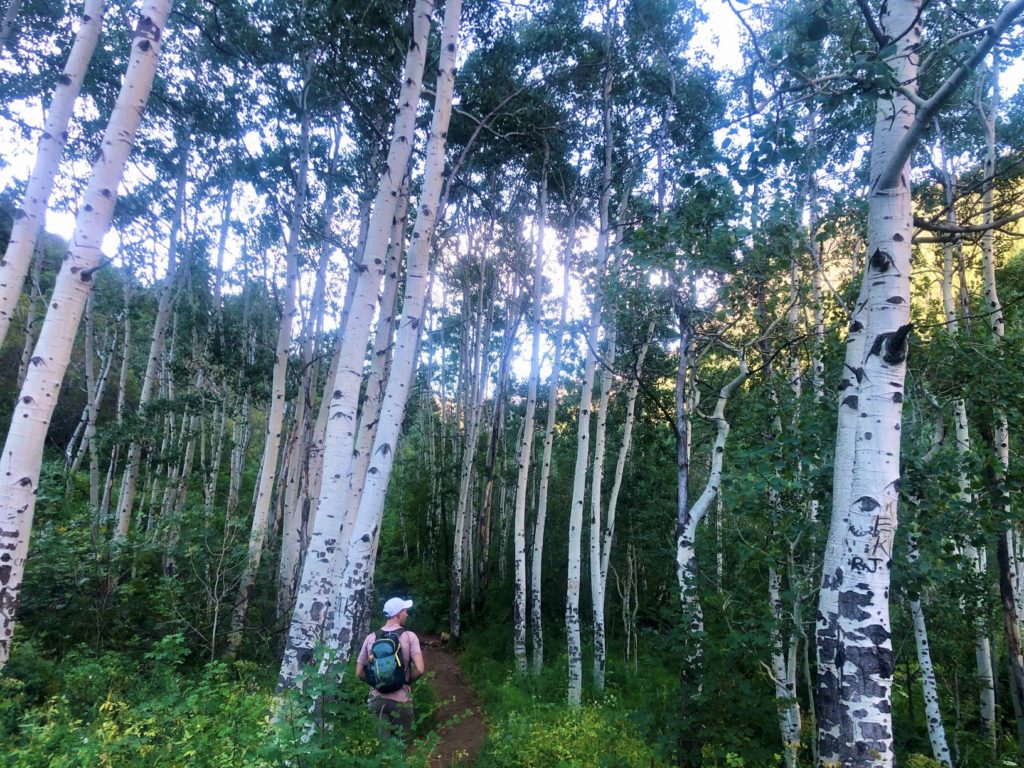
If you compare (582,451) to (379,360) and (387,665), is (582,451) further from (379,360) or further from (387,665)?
(387,665)

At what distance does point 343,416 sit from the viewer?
15.5 feet

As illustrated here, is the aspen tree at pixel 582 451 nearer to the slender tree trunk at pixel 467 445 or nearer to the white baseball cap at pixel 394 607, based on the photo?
the white baseball cap at pixel 394 607

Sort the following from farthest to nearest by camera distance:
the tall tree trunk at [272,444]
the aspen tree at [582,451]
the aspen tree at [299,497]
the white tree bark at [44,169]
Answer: the aspen tree at [299,497], the aspen tree at [582,451], the tall tree trunk at [272,444], the white tree bark at [44,169]

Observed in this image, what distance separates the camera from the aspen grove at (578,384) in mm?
3012

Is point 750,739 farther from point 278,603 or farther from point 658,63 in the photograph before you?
point 658,63

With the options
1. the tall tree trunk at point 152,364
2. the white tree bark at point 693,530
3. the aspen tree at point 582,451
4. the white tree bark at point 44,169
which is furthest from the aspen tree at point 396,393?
the tall tree trunk at point 152,364

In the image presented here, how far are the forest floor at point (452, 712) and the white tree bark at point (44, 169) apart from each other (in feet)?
19.8

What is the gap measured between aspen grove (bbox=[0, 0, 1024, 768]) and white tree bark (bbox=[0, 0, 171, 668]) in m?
0.03

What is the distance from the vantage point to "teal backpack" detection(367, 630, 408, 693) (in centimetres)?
446

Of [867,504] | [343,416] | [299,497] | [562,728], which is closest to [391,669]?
[343,416]

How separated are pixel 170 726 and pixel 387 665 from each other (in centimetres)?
164

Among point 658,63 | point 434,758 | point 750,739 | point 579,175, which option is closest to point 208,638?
point 434,758

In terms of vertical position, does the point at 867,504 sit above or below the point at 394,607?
above

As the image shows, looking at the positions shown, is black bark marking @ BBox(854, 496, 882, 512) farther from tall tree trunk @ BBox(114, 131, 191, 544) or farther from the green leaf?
tall tree trunk @ BBox(114, 131, 191, 544)
